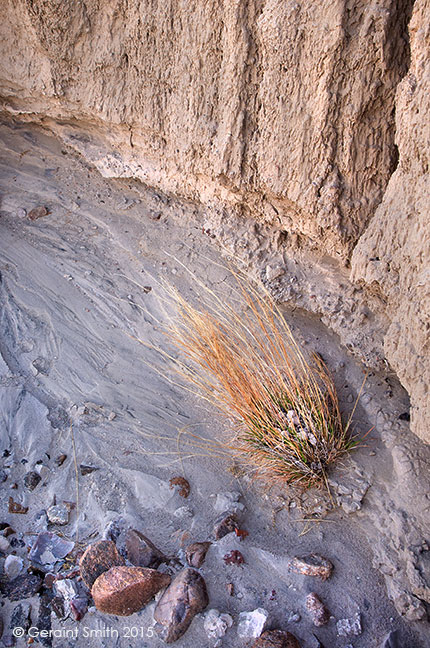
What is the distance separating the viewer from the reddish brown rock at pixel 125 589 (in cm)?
185

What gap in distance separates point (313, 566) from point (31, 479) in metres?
1.26

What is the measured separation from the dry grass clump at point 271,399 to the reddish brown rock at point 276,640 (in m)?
0.59

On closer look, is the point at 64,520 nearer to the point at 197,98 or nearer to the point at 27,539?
the point at 27,539

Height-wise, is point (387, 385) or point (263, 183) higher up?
point (263, 183)

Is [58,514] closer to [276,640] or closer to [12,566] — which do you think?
[12,566]

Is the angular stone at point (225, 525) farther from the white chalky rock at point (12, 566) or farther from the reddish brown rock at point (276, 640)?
the white chalky rock at point (12, 566)

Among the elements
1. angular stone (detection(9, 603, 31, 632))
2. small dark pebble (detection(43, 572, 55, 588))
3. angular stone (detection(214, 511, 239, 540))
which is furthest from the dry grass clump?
angular stone (detection(9, 603, 31, 632))

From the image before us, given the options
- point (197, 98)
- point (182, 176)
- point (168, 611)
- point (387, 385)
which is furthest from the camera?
point (182, 176)

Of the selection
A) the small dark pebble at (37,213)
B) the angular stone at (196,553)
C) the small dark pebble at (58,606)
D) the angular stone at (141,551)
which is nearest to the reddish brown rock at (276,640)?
the angular stone at (196,553)

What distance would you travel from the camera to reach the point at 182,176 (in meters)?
2.83

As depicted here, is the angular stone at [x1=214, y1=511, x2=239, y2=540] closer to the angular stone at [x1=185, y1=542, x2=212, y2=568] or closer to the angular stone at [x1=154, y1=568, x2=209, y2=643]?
the angular stone at [x1=185, y1=542, x2=212, y2=568]

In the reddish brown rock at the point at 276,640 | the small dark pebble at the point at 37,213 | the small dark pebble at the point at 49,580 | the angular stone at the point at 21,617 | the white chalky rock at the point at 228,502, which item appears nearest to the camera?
the reddish brown rock at the point at 276,640

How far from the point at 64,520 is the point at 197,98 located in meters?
2.02

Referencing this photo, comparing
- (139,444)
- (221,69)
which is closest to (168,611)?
(139,444)
